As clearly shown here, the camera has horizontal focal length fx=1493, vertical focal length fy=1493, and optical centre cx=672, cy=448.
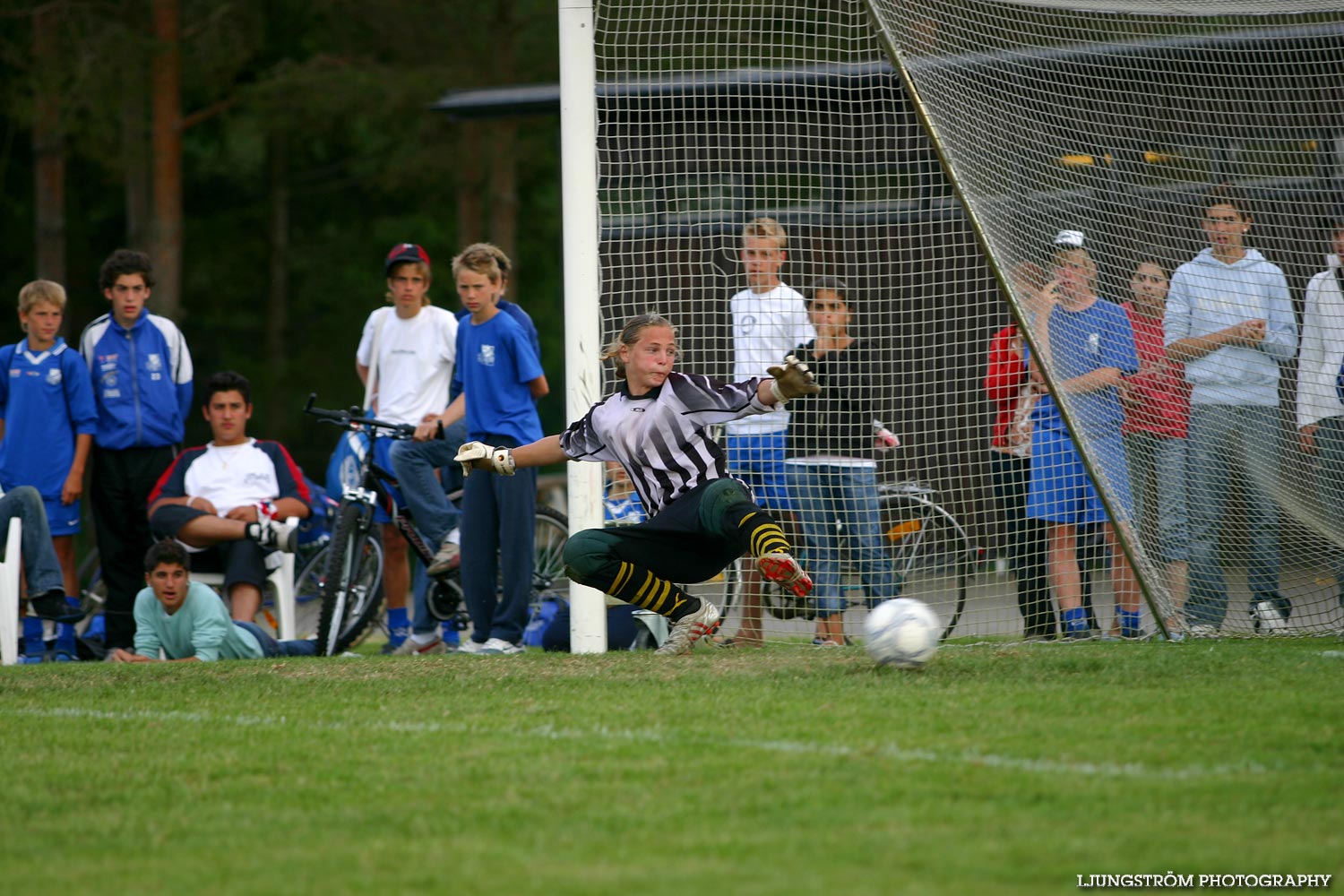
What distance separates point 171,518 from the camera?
26.1 feet

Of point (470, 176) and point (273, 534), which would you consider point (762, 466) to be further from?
point (470, 176)

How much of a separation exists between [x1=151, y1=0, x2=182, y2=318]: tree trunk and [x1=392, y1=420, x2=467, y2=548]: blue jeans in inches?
359

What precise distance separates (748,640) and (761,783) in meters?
3.47

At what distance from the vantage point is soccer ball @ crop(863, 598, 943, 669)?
216 inches

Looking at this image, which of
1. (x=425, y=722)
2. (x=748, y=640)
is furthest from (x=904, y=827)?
(x=748, y=640)

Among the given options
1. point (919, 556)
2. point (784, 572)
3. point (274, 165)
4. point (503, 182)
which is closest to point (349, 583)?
point (919, 556)

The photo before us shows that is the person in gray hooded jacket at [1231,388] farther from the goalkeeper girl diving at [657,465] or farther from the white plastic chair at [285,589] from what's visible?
the white plastic chair at [285,589]

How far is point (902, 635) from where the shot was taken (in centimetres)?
548

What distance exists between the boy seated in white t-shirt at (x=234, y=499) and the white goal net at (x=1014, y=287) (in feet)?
7.50

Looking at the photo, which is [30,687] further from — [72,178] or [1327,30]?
[72,178]

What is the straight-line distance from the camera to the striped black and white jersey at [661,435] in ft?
20.2

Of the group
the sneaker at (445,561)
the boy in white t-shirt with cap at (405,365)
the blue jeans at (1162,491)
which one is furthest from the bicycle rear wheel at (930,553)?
the boy in white t-shirt with cap at (405,365)

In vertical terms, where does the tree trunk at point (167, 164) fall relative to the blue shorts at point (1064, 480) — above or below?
above

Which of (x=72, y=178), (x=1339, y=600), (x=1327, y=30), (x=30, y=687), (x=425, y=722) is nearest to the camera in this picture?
(x=425, y=722)
